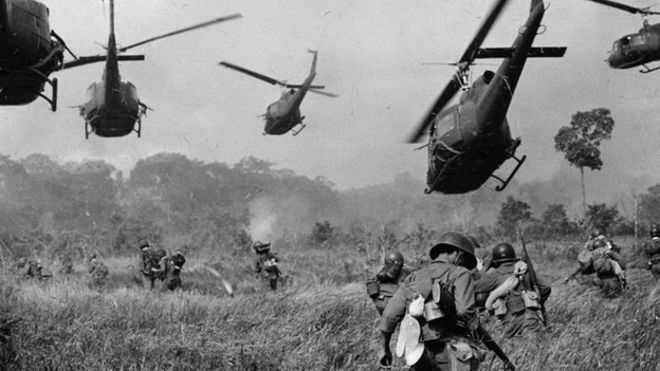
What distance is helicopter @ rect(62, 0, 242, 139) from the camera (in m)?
13.7

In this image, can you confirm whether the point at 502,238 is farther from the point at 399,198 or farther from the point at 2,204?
the point at 399,198

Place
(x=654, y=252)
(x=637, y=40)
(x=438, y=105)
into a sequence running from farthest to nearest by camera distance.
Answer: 1. (x=637, y=40)
2. (x=654, y=252)
3. (x=438, y=105)

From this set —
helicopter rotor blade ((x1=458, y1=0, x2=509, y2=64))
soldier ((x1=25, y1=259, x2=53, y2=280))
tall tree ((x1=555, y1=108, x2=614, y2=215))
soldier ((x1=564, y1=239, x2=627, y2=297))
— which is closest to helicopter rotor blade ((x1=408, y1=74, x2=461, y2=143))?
helicopter rotor blade ((x1=458, y1=0, x2=509, y2=64))

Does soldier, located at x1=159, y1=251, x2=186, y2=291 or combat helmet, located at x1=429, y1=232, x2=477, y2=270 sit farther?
soldier, located at x1=159, y1=251, x2=186, y2=291

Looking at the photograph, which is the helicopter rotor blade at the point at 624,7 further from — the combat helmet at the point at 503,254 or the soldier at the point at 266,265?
the soldier at the point at 266,265

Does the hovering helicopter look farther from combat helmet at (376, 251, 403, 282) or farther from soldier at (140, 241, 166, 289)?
soldier at (140, 241, 166, 289)

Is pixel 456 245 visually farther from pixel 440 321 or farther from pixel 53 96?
pixel 53 96

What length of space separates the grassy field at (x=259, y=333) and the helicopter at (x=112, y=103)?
15.7 ft

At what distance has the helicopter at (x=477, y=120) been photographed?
9406 mm

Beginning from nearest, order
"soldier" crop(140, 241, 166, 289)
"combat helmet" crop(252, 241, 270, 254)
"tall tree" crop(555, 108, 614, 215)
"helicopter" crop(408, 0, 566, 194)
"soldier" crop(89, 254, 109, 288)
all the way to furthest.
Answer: "helicopter" crop(408, 0, 566, 194) < "combat helmet" crop(252, 241, 270, 254) < "soldier" crop(140, 241, 166, 289) < "soldier" crop(89, 254, 109, 288) < "tall tree" crop(555, 108, 614, 215)

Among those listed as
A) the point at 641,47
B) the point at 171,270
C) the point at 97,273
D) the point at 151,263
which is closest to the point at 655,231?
the point at 641,47

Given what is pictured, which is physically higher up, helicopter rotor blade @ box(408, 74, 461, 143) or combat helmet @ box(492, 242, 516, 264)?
helicopter rotor blade @ box(408, 74, 461, 143)

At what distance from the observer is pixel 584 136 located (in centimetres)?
2620

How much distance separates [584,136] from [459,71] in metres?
17.2
